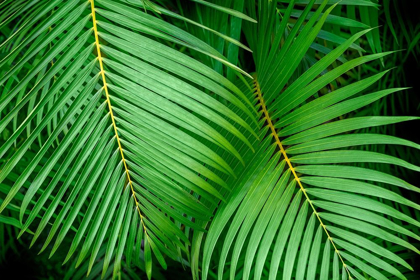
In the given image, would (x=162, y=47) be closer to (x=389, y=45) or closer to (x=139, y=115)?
(x=139, y=115)

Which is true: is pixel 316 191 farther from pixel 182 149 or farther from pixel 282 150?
pixel 182 149

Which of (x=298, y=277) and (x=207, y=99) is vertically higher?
(x=207, y=99)

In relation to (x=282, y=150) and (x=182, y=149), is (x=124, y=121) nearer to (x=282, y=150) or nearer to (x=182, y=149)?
(x=182, y=149)

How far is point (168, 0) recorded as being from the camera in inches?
36.2

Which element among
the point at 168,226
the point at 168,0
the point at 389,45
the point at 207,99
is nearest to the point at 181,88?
the point at 207,99

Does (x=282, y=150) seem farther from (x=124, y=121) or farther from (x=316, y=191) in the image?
(x=124, y=121)

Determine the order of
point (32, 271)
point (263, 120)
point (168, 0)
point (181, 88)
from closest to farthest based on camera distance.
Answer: point (181, 88) < point (263, 120) < point (168, 0) < point (32, 271)

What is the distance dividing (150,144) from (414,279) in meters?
0.73

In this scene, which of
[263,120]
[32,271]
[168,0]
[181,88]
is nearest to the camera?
[181,88]

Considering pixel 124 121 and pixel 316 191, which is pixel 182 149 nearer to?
pixel 124 121

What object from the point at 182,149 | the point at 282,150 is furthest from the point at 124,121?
the point at 282,150

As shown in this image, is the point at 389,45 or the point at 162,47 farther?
the point at 389,45

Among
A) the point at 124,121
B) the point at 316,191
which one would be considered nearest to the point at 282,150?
the point at 316,191

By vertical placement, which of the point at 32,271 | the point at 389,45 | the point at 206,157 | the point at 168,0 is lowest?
the point at 32,271
